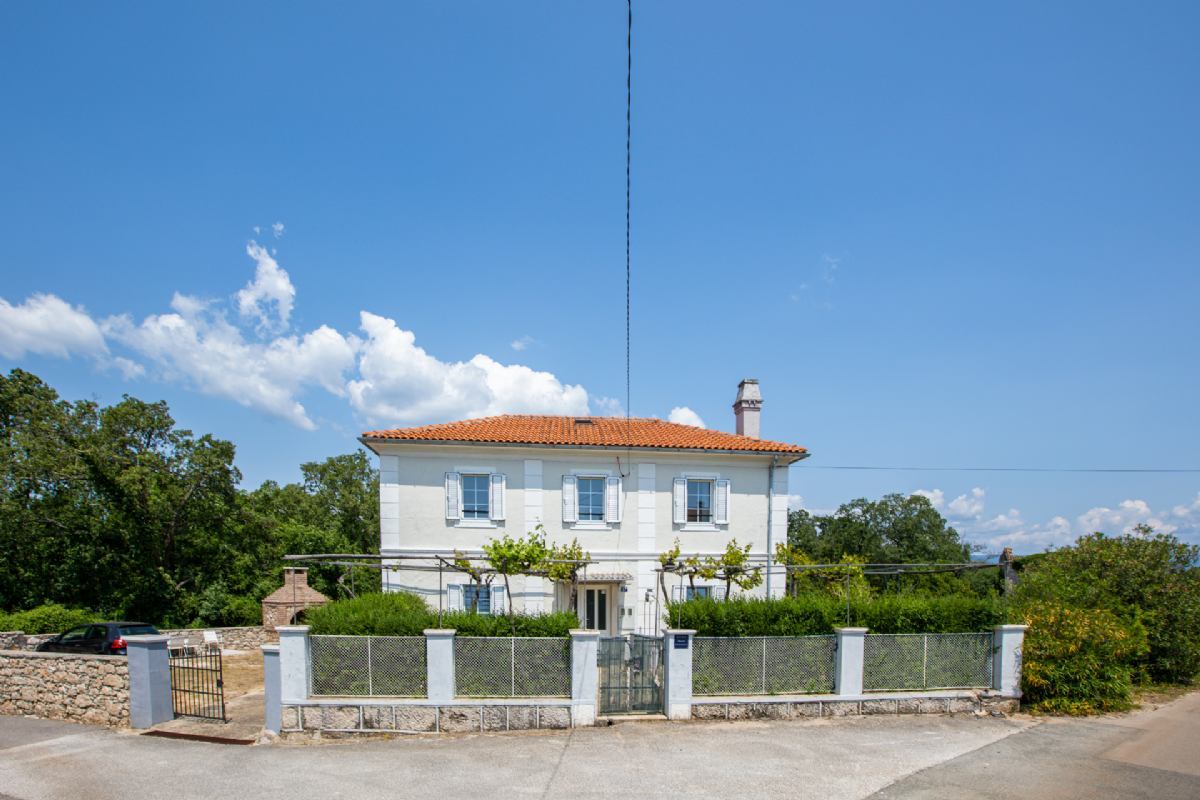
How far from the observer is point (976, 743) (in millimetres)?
9891

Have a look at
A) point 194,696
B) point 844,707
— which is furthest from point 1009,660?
point 194,696

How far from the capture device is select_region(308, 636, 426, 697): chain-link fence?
10250 mm

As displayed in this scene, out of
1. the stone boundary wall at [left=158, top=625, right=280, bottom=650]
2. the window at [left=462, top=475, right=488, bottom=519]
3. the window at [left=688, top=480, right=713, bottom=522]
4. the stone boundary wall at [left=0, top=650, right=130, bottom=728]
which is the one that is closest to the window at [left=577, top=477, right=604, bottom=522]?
the window at [left=688, top=480, right=713, bottom=522]

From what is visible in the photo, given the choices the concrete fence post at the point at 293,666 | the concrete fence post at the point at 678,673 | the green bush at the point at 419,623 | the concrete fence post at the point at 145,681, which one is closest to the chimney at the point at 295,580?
the concrete fence post at the point at 145,681

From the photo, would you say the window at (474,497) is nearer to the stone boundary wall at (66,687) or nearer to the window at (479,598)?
the window at (479,598)

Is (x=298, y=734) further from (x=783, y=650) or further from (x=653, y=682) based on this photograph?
(x=783, y=650)

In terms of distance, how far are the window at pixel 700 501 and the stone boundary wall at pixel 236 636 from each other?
47.7ft

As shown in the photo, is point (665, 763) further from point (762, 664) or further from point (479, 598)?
point (479, 598)

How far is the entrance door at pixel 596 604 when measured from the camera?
56.6 ft

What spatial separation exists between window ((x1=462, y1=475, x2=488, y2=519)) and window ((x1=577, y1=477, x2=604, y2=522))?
2.63 metres

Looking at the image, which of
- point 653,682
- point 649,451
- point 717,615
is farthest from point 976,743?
point 649,451

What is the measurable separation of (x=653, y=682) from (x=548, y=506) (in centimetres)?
670

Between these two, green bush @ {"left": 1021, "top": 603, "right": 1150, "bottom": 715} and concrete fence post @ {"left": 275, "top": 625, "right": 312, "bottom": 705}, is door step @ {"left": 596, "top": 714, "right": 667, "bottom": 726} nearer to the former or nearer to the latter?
concrete fence post @ {"left": 275, "top": 625, "right": 312, "bottom": 705}

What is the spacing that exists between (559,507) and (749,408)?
6866mm
